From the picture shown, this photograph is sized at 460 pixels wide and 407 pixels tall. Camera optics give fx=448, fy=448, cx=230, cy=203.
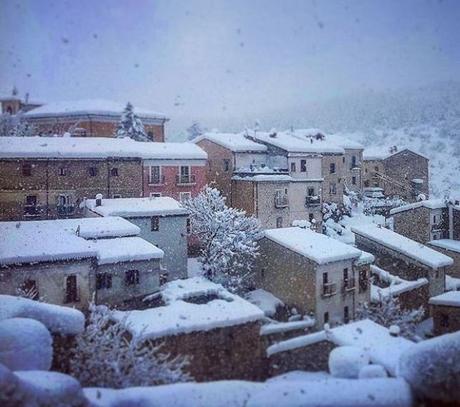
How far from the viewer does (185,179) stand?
15.7 m

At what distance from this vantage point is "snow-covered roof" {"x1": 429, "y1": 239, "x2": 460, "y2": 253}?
48.1 ft

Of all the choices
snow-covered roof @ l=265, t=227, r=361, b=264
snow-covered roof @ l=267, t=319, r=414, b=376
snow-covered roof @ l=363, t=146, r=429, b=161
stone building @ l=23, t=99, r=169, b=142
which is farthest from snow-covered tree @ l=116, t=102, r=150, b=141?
snow-covered roof @ l=267, t=319, r=414, b=376

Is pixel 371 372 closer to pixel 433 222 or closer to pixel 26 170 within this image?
pixel 26 170

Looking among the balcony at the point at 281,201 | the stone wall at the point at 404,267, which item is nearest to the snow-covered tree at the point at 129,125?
the balcony at the point at 281,201

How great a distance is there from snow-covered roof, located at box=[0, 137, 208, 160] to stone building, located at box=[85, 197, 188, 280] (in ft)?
6.38

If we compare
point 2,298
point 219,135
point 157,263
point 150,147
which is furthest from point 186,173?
point 2,298

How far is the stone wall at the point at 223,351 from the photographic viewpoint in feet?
23.8

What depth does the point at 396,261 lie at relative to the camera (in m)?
13.5

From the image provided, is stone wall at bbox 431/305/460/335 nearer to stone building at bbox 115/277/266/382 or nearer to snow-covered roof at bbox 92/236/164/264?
stone building at bbox 115/277/266/382

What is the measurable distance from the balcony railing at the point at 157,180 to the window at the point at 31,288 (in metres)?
7.35

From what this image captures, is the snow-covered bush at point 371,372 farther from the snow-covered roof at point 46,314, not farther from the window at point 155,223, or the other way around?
the window at point 155,223

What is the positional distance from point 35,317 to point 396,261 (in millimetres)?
10978

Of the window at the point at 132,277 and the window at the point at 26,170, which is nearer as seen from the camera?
the window at the point at 132,277

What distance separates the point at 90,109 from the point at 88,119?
16.3 inches
